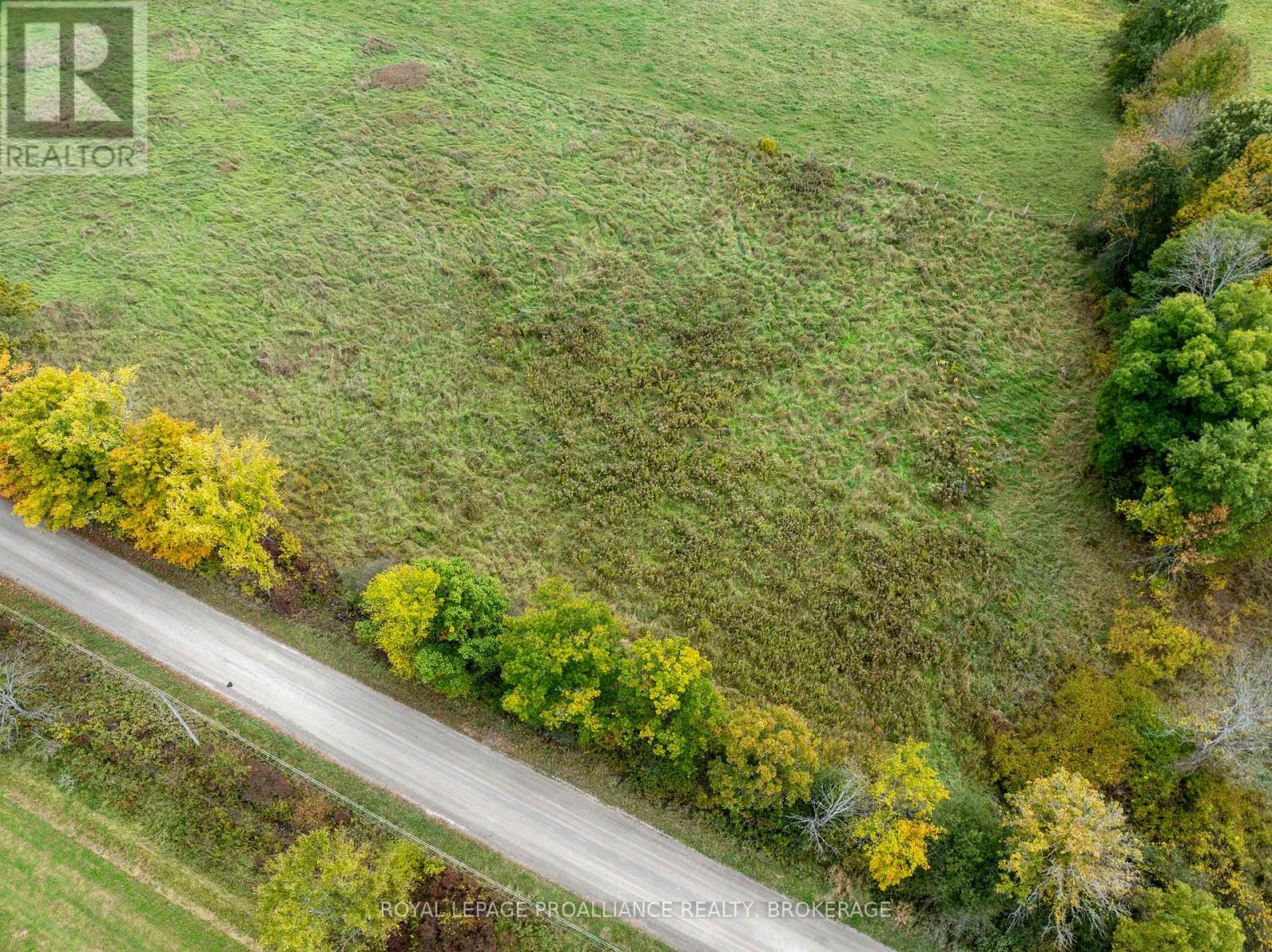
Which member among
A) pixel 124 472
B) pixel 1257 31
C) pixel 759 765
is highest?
pixel 1257 31

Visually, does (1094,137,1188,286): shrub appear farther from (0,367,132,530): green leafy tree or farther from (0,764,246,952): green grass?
(0,764,246,952): green grass

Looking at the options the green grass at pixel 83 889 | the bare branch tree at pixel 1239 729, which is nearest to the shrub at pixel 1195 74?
the bare branch tree at pixel 1239 729

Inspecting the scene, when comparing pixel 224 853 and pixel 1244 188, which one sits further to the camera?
pixel 1244 188

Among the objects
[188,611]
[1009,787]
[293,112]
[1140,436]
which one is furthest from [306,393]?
[1140,436]

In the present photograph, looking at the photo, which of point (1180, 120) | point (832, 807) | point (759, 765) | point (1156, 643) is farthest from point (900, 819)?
point (1180, 120)

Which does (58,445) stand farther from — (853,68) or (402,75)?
(853,68)

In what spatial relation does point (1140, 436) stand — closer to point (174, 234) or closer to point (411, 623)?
point (411, 623)

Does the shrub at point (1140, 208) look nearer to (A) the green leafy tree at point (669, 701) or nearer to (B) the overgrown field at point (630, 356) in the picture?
(B) the overgrown field at point (630, 356)
